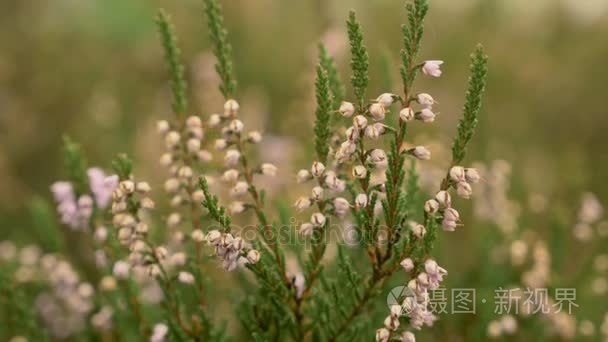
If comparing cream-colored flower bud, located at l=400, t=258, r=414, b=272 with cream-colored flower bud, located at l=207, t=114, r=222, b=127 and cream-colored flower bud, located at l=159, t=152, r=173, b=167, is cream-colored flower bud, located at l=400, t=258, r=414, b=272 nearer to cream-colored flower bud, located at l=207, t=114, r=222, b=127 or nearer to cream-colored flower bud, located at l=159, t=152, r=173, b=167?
cream-colored flower bud, located at l=207, t=114, r=222, b=127

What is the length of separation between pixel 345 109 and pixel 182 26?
18.8 feet

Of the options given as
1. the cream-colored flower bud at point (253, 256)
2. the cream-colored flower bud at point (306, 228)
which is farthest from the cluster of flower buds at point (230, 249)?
the cream-colored flower bud at point (306, 228)

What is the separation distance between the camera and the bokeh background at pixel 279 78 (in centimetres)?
484

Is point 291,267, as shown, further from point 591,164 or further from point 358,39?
point 591,164

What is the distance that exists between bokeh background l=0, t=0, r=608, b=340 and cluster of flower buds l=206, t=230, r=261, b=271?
238cm

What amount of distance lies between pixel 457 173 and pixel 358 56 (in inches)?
14.0

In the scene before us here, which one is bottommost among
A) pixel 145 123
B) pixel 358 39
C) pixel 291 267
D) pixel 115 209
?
pixel 115 209

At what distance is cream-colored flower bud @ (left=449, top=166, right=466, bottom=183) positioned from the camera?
60.1 inches

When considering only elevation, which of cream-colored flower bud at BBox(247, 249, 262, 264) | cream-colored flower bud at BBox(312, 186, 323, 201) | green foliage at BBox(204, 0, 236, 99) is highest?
green foliage at BBox(204, 0, 236, 99)

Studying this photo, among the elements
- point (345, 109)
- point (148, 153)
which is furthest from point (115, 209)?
point (148, 153)

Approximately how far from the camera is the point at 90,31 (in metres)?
7.25

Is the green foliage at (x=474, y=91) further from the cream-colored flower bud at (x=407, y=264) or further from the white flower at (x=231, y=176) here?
the white flower at (x=231, y=176)

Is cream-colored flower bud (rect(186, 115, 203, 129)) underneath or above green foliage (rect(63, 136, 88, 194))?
above

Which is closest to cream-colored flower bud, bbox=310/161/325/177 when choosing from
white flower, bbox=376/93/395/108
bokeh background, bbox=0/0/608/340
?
white flower, bbox=376/93/395/108
